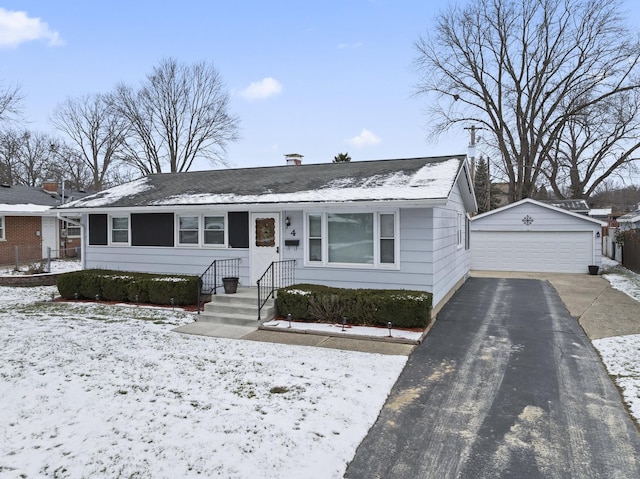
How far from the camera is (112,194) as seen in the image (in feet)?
43.8

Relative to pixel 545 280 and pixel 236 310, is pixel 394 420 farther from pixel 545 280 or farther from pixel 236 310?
pixel 545 280

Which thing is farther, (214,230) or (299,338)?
(214,230)

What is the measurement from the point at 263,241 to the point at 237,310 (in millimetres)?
2009

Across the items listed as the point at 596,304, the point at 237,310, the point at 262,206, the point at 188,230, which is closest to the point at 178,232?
the point at 188,230

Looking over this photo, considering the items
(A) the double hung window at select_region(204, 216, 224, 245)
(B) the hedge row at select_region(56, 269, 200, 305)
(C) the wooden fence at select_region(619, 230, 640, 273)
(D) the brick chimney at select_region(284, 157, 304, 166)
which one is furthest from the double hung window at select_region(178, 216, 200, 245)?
(C) the wooden fence at select_region(619, 230, 640, 273)

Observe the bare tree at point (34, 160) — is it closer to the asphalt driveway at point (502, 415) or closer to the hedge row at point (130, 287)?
the hedge row at point (130, 287)

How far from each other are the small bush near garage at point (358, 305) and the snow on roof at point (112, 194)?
6954 mm

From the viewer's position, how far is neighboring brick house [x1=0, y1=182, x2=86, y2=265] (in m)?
19.2

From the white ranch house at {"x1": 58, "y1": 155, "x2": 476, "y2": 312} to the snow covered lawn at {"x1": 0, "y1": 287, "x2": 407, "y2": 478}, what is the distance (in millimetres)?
2937

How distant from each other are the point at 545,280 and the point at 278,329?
445 inches

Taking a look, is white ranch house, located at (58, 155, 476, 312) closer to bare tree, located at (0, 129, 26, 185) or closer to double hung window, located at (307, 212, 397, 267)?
double hung window, located at (307, 212, 397, 267)

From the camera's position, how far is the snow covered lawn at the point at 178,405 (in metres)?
3.67

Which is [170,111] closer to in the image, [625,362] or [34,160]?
[34,160]

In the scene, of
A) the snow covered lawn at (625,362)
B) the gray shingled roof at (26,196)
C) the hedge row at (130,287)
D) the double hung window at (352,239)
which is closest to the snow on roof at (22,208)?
the gray shingled roof at (26,196)
